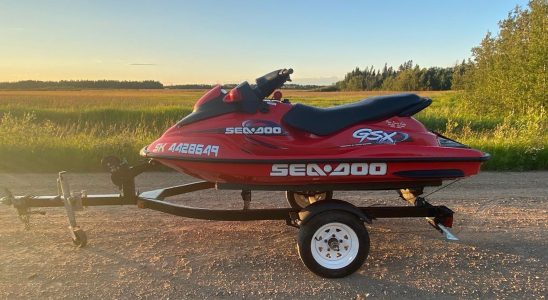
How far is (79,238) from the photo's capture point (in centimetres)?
406

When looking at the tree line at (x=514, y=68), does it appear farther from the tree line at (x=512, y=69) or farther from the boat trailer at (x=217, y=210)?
the boat trailer at (x=217, y=210)

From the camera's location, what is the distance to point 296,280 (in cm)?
354

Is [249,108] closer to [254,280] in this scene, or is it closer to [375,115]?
[375,115]

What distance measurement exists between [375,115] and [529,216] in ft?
9.20

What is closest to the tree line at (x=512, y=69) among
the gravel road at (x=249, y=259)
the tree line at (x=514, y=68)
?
the tree line at (x=514, y=68)

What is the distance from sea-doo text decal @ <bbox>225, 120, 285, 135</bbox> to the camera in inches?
144

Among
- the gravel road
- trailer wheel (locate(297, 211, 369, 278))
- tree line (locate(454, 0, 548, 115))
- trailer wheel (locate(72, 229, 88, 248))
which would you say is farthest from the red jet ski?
tree line (locate(454, 0, 548, 115))

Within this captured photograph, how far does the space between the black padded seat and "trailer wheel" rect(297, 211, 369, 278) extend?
2.47ft

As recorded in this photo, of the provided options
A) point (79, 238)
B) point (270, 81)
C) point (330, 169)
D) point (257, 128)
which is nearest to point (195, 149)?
point (257, 128)

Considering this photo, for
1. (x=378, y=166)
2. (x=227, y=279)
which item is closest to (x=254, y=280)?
(x=227, y=279)

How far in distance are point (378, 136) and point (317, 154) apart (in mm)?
563

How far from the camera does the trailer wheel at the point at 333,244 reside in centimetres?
358

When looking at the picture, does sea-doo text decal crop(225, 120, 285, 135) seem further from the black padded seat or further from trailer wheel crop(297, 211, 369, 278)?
trailer wheel crop(297, 211, 369, 278)

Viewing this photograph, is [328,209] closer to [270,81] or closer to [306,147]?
[306,147]
